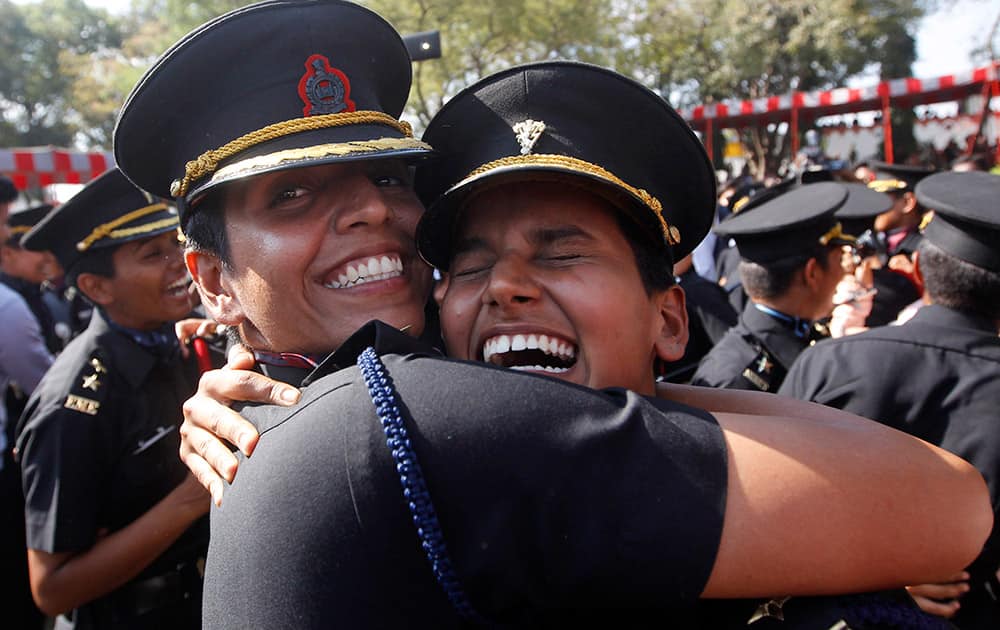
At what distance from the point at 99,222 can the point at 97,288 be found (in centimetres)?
32

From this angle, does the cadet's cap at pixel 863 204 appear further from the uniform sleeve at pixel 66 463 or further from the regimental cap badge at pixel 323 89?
the uniform sleeve at pixel 66 463

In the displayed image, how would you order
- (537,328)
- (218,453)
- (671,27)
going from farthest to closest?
(671,27), (537,328), (218,453)

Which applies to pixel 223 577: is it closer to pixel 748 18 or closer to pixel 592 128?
pixel 592 128

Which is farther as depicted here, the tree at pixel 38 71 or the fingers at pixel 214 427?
the tree at pixel 38 71

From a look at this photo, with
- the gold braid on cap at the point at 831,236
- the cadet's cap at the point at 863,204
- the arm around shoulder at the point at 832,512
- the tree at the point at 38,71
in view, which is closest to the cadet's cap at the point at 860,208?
the cadet's cap at the point at 863,204

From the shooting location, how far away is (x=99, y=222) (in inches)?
133

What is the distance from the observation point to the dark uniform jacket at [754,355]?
3566 mm

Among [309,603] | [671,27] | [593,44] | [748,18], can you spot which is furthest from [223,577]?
[748,18]

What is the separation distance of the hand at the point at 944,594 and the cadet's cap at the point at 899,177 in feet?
18.9

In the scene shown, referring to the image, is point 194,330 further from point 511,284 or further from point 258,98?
point 511,284

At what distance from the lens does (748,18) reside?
29.2m

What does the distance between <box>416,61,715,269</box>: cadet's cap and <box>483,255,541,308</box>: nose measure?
176mm

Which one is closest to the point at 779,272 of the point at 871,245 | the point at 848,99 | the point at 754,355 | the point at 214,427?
the point at 754,355

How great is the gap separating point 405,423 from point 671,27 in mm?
27192
